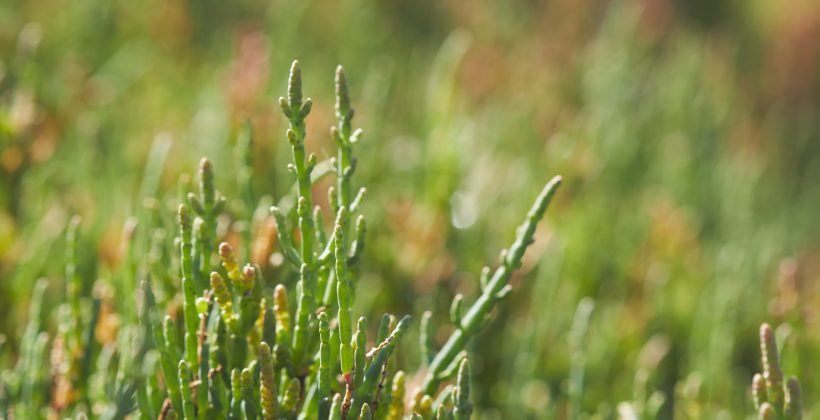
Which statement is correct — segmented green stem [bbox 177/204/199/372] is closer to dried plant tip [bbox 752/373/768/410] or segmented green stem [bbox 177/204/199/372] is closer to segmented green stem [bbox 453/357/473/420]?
segmented green stem [bbox 453/357/473/420]

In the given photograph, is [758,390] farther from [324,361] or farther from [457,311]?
[324,361]

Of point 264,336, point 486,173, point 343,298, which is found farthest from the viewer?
point 486,173

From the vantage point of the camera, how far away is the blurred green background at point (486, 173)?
1.30m

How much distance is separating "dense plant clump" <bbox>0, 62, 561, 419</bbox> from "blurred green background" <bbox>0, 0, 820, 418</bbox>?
10 cm

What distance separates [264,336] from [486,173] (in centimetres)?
113

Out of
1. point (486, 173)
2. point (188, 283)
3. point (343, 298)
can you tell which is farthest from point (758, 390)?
point (486, 173)

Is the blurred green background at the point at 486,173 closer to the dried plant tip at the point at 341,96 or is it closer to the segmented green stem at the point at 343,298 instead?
the dried plant tip at the point at 341,96

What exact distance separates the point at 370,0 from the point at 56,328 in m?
2.06

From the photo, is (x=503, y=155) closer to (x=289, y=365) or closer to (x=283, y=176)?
(x=283, y=176)

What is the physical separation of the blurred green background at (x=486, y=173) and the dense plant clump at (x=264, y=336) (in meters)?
0.10

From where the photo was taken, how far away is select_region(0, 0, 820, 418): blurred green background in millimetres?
1300

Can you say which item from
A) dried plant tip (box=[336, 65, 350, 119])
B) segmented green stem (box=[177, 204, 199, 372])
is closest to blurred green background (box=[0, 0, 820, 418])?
dried plant tip (box=[336, 65, 350, 119])

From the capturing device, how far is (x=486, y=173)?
6.07 ft

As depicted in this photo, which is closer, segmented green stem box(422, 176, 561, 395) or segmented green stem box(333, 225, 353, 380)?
segmented green stem box(333, 225, 353, 380)
